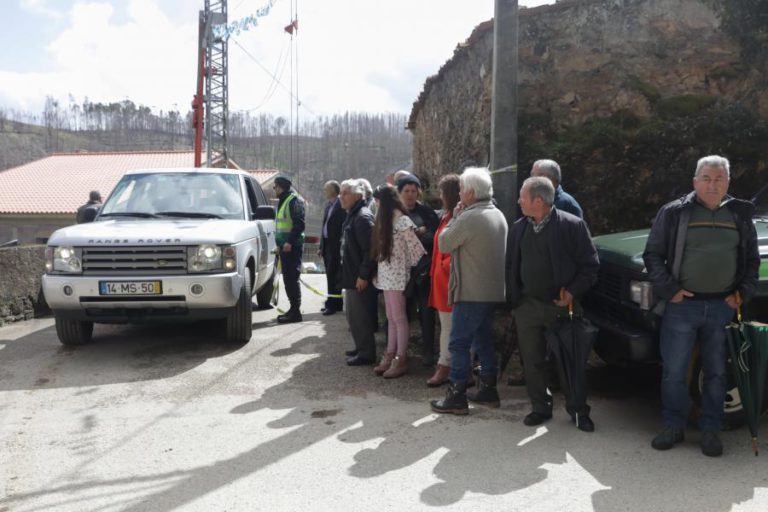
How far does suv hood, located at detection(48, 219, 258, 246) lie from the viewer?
6.08 m

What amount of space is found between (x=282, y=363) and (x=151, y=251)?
65.7 inches

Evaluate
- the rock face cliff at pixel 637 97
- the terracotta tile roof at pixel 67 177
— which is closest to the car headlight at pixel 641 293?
the rock face cliff at pixel 637 97

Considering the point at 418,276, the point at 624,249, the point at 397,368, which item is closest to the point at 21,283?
the point at 397,368

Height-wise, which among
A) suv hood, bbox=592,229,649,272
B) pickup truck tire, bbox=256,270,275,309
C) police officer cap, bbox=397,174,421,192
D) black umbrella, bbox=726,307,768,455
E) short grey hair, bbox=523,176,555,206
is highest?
police officer cap, bbox=397,174,421,192

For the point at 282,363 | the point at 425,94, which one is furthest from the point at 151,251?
the point at 425,94

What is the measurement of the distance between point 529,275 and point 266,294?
587cm

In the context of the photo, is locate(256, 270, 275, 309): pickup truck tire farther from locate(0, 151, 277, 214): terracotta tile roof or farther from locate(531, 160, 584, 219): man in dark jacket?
locate(0, 151, 277, 214): terracotta tile roof

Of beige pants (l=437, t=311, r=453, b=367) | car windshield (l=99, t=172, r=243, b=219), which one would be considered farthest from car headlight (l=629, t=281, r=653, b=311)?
car windshield (l=99, t=172, r=243, b=219)

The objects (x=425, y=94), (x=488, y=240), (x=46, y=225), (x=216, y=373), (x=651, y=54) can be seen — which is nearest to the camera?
(x=488, y=240)

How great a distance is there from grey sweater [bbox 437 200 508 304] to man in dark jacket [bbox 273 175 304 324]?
12.5 feet

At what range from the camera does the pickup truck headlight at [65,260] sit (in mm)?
6121

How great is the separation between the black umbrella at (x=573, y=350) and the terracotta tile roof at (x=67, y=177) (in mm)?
25582

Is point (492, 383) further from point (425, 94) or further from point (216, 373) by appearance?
point (425, 94)

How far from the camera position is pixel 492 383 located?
4781mm
